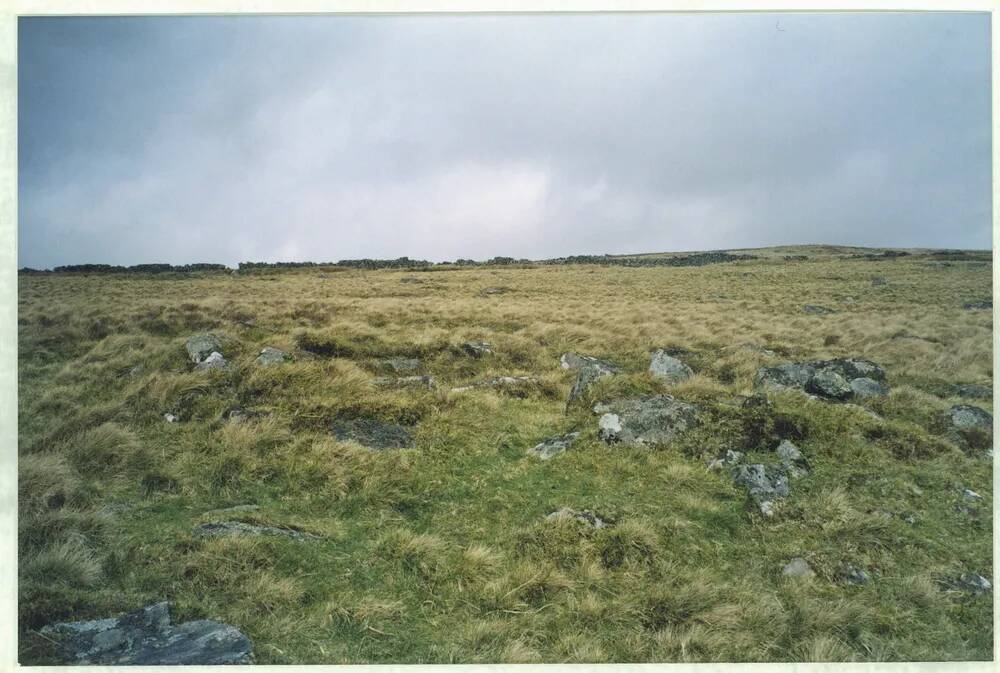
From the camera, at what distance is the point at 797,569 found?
5504mm

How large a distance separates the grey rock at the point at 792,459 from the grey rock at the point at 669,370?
3101mm

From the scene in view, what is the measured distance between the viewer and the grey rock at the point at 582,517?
617cm

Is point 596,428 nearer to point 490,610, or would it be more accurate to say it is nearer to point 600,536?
point 600,536

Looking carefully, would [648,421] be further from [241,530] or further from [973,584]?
[241,530]

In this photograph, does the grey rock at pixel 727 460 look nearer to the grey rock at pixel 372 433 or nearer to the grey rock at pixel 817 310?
the grey rock at pixel 372 433

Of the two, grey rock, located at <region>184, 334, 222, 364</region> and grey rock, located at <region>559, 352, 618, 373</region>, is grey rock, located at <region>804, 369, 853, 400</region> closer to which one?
grey rock, located at <region>559, 352, 618, 373</region>

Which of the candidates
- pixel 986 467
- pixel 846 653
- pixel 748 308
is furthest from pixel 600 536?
pixel 748 308

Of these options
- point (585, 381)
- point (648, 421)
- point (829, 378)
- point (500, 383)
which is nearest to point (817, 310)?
point (829, 378)

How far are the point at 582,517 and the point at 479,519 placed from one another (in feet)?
4.16

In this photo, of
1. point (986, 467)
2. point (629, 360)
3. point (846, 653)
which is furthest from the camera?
point (629, 360)

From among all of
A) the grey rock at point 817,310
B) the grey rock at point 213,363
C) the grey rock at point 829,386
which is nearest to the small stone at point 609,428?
the grey rock at point 829,386

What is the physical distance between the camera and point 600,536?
591 cm

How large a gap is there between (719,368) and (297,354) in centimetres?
1006

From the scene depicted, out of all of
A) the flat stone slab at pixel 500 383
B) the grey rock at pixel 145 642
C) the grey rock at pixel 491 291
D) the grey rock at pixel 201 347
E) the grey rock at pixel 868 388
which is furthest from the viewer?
the grey rock at pixel 491 291
